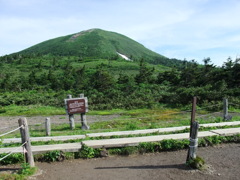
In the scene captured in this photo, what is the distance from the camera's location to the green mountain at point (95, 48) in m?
139

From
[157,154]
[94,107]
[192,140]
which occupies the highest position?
[192,140]

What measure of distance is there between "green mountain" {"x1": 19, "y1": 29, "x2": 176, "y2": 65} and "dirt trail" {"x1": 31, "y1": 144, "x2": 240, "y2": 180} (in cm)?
12272

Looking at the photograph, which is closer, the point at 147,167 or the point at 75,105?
→ the point at 147,167

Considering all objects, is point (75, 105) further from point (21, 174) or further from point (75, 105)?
point (21, 174)

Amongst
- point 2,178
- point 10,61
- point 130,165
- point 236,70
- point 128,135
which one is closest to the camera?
point 2,178

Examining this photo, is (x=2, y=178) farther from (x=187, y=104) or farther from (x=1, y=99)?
(x=1, y=99)

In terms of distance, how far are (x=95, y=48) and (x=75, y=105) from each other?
450ft

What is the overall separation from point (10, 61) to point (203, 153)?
10748 cm

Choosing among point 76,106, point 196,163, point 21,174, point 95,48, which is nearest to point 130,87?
point 76,106

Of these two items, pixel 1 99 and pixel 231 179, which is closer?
pixel 231 179

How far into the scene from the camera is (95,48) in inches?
5787

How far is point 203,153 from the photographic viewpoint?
742cm

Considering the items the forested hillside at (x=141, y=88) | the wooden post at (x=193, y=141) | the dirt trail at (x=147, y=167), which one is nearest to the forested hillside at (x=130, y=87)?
the forested hillside at (x=141, y=88)

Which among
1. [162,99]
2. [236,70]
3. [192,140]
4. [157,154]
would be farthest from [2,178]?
[236,70]
